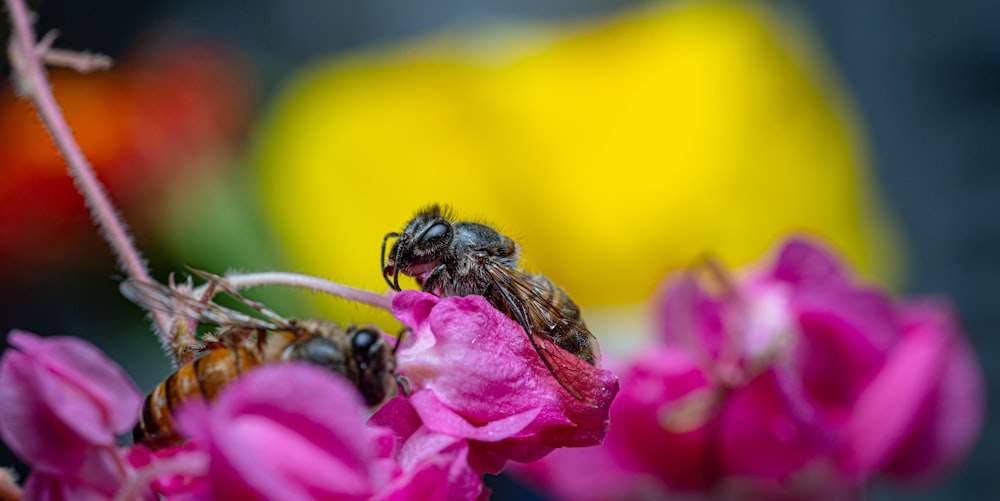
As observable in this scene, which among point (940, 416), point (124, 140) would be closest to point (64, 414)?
point (940, 416)

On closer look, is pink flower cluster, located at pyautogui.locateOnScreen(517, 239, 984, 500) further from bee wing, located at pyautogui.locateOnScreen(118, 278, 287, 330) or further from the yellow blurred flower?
the yellow blurred flower

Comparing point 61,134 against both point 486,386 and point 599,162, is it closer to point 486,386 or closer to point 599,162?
point 486,386

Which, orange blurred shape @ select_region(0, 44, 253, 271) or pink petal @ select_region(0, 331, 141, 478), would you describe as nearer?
pink petal @ select_region(0, 331, 141, 478)

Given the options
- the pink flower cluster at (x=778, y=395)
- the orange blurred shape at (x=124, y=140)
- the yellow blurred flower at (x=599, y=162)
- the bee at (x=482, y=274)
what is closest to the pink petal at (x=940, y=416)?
the pink flower cluster at (x=778, y=395)

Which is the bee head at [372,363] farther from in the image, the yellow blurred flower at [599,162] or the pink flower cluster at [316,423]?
the yellow blurred flower at [599,162]

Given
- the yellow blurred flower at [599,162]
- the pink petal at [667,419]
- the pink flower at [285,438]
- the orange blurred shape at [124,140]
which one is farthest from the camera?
the yellow blurred flower at [599,162]

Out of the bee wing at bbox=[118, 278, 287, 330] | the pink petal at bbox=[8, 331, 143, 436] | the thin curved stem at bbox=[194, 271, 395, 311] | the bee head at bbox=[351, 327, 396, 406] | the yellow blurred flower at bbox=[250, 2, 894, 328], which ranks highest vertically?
the yellow blurred flower at bbox=[250, 2, 894, 328]

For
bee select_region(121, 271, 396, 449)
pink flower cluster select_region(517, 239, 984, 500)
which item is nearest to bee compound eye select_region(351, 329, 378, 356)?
bee select_region(121, 271, 396, 449)
